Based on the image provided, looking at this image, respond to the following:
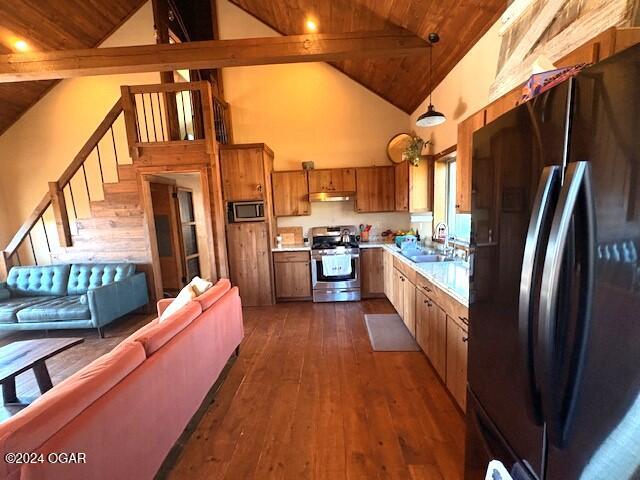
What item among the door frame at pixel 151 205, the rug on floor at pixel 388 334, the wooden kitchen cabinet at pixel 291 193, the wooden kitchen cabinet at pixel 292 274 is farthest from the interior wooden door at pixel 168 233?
the rug on floor at pixel 388 334

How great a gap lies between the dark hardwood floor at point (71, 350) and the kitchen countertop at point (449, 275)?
340 centimetres

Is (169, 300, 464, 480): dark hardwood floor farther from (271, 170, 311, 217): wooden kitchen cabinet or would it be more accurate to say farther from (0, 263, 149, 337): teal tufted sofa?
(271, 170, 311, 217): wooden kitchen cabinet

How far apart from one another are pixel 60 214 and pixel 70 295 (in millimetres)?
1268

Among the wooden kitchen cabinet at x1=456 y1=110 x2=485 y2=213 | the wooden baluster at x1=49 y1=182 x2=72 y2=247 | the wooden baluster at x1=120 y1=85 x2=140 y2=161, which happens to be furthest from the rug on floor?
the wooden baluster at x1=49 y1=182 x2=72 y2=247

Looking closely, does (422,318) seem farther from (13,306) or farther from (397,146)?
(13,306)

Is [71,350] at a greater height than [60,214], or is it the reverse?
[60,214]

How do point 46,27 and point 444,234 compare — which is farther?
point 46,27

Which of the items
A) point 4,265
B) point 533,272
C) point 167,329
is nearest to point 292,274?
point 167,329

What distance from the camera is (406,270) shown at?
3.06 meters

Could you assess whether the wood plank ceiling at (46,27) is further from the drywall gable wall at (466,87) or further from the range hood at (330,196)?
the drywall gable wall at (466,87)

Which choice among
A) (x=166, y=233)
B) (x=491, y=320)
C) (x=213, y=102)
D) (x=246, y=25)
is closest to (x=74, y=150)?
(x=166, y=233)

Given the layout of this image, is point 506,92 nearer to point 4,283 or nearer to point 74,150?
point 4,283

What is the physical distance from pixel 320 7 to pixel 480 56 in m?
2.06

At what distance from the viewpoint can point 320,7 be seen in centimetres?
332
